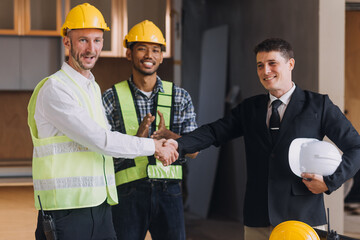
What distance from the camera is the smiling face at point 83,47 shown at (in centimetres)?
233

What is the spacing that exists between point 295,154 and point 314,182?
0.15 m

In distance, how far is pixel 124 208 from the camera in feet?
9.14

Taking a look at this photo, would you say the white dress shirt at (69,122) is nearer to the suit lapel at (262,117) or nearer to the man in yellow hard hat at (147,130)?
the man in yellow hard hat at (147,130)

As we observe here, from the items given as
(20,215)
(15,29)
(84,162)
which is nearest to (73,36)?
(84,162)

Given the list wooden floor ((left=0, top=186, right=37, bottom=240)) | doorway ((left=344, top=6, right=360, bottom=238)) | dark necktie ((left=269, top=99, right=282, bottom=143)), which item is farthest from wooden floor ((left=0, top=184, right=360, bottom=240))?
doorway ((left=344, top=6, right=360, bottom=238))

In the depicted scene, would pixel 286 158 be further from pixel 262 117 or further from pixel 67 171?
pixel 67 171

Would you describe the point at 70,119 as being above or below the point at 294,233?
above

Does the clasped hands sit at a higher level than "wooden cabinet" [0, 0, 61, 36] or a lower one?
lower

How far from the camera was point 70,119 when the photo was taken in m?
2.16

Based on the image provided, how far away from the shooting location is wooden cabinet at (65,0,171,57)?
4410 mm

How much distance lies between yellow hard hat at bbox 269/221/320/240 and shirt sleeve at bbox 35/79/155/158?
853 mm

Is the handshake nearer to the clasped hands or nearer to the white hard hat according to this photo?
the clasped hands

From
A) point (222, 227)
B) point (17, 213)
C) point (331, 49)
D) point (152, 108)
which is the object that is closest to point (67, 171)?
point (152, 108)

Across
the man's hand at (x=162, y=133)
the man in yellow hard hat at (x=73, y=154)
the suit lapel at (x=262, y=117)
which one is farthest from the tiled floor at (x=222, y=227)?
the man in yellow hard hat at (x=73, y=154)
